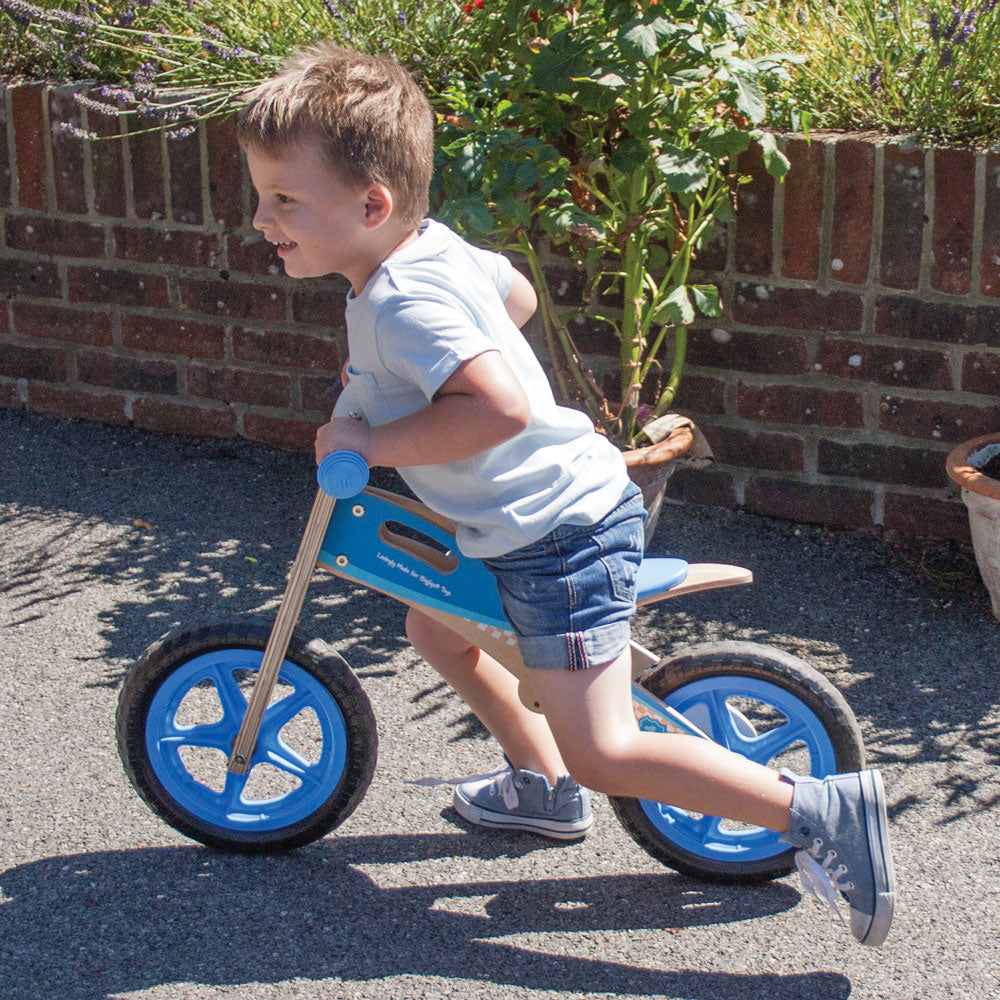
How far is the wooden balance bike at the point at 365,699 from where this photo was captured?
2.43 metres

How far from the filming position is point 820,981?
92.1 inches

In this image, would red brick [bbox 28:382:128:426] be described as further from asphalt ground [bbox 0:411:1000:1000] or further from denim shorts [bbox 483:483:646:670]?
denim shorts [bbox 483:483:646:670]

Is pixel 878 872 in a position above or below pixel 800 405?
below

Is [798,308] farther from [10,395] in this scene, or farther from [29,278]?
[10,395]

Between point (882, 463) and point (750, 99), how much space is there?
3.92 feet

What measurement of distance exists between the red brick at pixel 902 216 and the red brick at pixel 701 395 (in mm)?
604

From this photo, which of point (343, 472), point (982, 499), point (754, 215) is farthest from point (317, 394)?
point (343, 472)

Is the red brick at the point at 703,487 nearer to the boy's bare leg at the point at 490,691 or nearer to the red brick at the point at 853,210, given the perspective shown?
the red brick at the point at 853,210

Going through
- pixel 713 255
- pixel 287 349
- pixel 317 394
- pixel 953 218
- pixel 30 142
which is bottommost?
pixel 317 394

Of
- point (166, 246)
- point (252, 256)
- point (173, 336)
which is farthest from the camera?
point (173, 336)

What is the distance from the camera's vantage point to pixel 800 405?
13.4ft

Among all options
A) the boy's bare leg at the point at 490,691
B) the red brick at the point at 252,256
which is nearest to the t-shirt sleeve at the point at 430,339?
the boy's bare leg at the point at 490,691

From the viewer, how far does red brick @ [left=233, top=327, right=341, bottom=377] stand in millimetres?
4559

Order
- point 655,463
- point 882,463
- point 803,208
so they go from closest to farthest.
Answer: point 655,463, point 803,208, point 882,463
